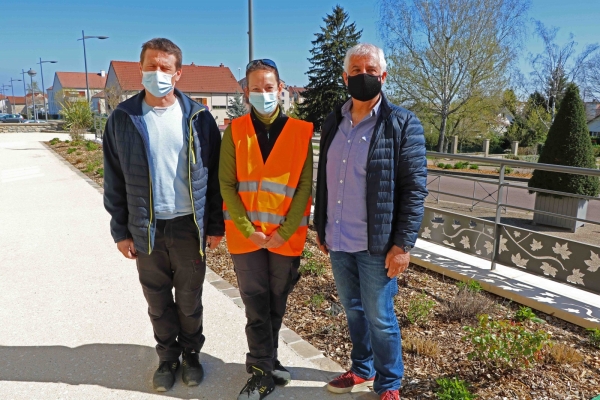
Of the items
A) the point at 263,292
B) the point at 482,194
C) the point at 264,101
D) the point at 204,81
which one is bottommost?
the point at 482,194

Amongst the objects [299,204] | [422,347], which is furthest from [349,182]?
[422,347]

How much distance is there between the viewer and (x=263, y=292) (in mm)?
2799

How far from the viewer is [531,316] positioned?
145 inches

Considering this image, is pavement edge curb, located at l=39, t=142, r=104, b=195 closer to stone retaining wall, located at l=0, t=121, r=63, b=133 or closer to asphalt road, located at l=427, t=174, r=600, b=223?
asphalt road, located at l=427, t=174, r=600, b=223

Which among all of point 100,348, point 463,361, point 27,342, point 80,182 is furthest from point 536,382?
point 80,182

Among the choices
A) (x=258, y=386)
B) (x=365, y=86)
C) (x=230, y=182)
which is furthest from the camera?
(x=258, y=386)

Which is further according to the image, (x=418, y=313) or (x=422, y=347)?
(x=418, y=313)

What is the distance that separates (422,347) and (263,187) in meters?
1.65

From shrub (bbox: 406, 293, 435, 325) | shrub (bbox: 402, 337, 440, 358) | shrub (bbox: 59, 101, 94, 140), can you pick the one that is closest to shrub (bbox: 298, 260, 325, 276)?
shrub (bbox: 406, 293, 435, 325)

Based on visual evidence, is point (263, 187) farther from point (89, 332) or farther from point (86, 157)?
point (86, 157)

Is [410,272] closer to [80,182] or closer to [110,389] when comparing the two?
[110,389]

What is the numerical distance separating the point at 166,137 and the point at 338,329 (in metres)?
2.02

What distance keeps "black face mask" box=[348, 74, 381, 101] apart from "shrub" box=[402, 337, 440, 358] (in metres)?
1.83

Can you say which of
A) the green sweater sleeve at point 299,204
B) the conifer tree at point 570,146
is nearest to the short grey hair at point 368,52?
the green sweater sleeve at point 299,204
